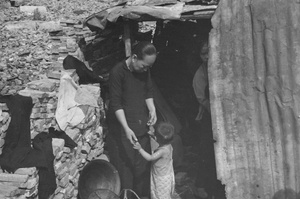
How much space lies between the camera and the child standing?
5078 mm

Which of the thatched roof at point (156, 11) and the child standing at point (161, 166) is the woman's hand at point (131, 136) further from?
the thatched roof at point (156, 11)

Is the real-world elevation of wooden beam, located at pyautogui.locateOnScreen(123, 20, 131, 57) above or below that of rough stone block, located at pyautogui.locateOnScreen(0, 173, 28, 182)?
above

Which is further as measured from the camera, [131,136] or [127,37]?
[127,37]

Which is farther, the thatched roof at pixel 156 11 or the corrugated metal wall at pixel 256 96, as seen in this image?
the thatched roof at pixel 156 11

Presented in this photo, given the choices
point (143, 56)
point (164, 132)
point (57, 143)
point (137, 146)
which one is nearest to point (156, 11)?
point (143, 56)

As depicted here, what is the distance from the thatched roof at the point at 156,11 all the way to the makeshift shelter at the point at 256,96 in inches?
24.3

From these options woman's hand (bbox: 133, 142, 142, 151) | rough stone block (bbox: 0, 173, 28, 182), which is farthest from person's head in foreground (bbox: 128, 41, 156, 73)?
rough stone block (bbox: 0, 173, 28, 182)

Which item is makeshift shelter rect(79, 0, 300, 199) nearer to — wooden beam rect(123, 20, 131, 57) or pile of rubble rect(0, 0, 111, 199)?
wooden beam rect(123, 20, 131, 57)

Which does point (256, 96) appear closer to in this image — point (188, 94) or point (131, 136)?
point (131, 136)

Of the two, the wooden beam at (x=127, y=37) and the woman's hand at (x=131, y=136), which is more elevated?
the wooden beam at (x=127, y=37)

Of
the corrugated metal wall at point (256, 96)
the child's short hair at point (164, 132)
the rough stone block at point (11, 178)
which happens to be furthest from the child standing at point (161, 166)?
the rough stone block at point (11, 178)

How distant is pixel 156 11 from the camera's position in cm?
595

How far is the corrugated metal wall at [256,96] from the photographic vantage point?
4.91m

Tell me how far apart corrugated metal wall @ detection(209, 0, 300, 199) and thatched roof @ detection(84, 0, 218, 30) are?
24.9 inches
